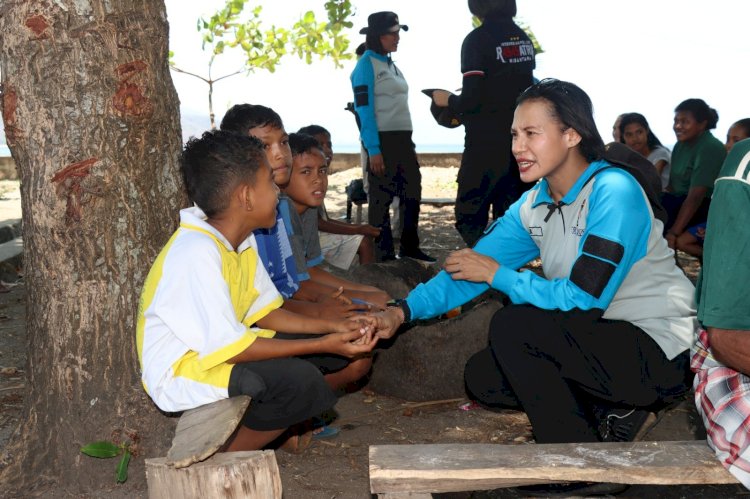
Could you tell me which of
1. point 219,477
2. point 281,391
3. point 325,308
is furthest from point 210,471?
point 325,308

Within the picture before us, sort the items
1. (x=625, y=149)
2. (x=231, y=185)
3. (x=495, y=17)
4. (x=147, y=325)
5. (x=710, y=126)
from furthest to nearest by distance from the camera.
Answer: (x=710, y=126) → (x=495, y=17) → (x=625, y=149) → (x=231, y=185) → (x=147, y=325)

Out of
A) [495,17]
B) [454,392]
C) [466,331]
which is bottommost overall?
[454,392]

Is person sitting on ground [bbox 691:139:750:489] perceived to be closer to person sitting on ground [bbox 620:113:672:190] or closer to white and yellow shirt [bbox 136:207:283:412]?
white and yellow shirt [bbox 136:207:283:412]

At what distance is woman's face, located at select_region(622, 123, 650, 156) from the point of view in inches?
307

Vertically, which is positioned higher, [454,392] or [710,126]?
[710,126]

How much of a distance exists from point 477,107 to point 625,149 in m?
1.11

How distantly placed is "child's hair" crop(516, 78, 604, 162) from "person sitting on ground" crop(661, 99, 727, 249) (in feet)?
12.5

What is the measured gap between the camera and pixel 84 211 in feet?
10.6

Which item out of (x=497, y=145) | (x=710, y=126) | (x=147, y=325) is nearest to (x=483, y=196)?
(x=497, y=145)

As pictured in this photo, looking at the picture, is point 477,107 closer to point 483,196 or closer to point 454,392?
point 483,196

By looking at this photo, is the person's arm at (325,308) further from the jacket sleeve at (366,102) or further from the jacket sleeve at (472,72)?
the jacket sleeve at (366,102)

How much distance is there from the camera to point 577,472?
2.31 metres

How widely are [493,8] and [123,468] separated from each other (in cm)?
401

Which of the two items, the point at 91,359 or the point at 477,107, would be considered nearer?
the point at 91,359
